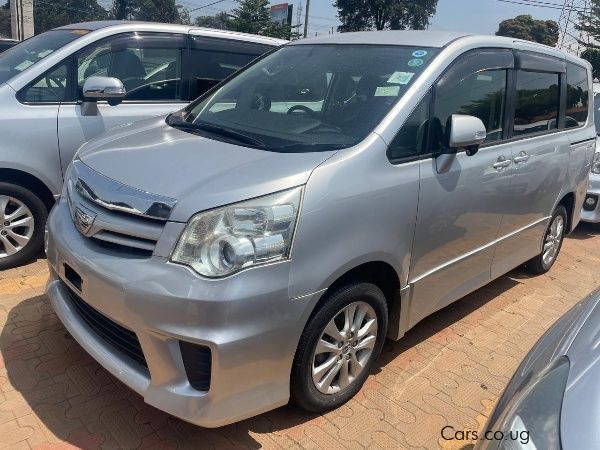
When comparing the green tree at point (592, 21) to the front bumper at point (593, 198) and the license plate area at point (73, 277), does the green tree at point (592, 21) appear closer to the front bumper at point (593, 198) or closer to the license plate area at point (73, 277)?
the front bumper at point (593, 198)

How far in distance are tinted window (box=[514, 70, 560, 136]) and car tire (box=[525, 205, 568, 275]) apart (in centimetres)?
84

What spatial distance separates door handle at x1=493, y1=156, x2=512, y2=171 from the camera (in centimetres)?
332

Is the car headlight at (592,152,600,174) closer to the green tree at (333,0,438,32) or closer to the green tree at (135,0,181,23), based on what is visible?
the green tree at (333,0,438,32)

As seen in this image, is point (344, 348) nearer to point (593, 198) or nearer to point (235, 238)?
point (235, 238)

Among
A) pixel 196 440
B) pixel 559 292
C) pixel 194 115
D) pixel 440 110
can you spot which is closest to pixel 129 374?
pixel 196 440

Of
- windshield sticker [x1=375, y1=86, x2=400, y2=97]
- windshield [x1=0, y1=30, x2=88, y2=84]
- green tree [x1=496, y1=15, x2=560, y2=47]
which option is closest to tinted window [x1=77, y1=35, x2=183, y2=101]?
windshield [x1=0, y1=30, x2=88, y2=84]

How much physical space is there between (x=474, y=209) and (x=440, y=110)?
64cm

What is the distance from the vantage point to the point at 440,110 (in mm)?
2924

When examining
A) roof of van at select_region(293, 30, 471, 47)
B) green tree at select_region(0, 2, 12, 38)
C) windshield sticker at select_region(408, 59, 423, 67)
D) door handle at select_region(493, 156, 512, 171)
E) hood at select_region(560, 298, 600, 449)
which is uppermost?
green tree at select_region(0, 2, 12, 38)

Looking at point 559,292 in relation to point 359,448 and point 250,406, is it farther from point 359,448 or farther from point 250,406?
point 250,406

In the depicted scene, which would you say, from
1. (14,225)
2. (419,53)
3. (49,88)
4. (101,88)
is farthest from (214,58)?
(419,53)

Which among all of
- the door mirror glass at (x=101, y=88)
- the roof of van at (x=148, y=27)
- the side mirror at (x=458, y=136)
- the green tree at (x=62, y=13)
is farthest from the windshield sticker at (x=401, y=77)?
the green tree at (x=62, y=13)

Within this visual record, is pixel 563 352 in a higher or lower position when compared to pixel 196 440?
higher

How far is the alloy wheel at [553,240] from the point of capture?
4.64 metres
